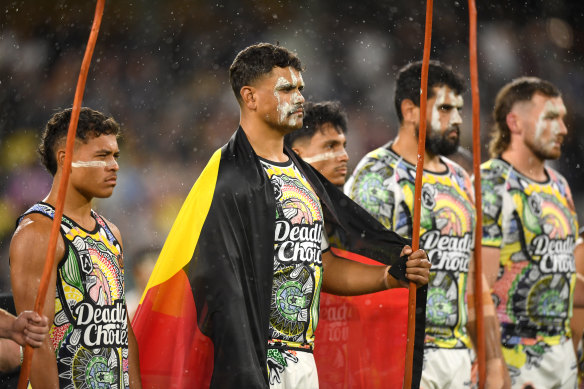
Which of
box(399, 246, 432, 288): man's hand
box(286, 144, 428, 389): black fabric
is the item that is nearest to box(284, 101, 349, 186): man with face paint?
box(286, 144, 428, 389): black fabric

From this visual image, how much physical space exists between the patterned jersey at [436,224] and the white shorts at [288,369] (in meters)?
0.98

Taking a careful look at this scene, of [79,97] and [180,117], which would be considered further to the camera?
[180,117]

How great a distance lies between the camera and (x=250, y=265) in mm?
3562

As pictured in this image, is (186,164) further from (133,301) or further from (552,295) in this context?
(552,295)

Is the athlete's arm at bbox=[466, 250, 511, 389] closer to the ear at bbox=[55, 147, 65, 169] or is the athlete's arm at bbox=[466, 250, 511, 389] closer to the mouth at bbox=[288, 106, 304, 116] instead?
the mouth at bbox=[288, 106, 304, 116]

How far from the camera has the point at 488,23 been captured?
9.52 m

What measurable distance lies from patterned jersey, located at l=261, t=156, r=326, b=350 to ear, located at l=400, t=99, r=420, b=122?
129 centimetres

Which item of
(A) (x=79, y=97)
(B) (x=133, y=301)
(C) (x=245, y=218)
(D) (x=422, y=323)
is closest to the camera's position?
(A) (x=79, y=97)

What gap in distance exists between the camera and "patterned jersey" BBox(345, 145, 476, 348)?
4.52 metres

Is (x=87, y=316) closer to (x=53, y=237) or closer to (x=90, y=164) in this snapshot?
(x=53, y=237)

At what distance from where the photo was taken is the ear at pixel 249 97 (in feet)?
12.6

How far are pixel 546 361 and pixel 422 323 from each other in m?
1.37

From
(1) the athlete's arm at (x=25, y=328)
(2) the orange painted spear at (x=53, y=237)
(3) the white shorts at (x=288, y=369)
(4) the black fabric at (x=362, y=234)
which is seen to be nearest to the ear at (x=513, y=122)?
(4) the black fabric at (x=362, y=234)

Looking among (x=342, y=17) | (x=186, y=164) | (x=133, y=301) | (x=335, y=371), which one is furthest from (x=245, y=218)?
(x=342, y=17)
